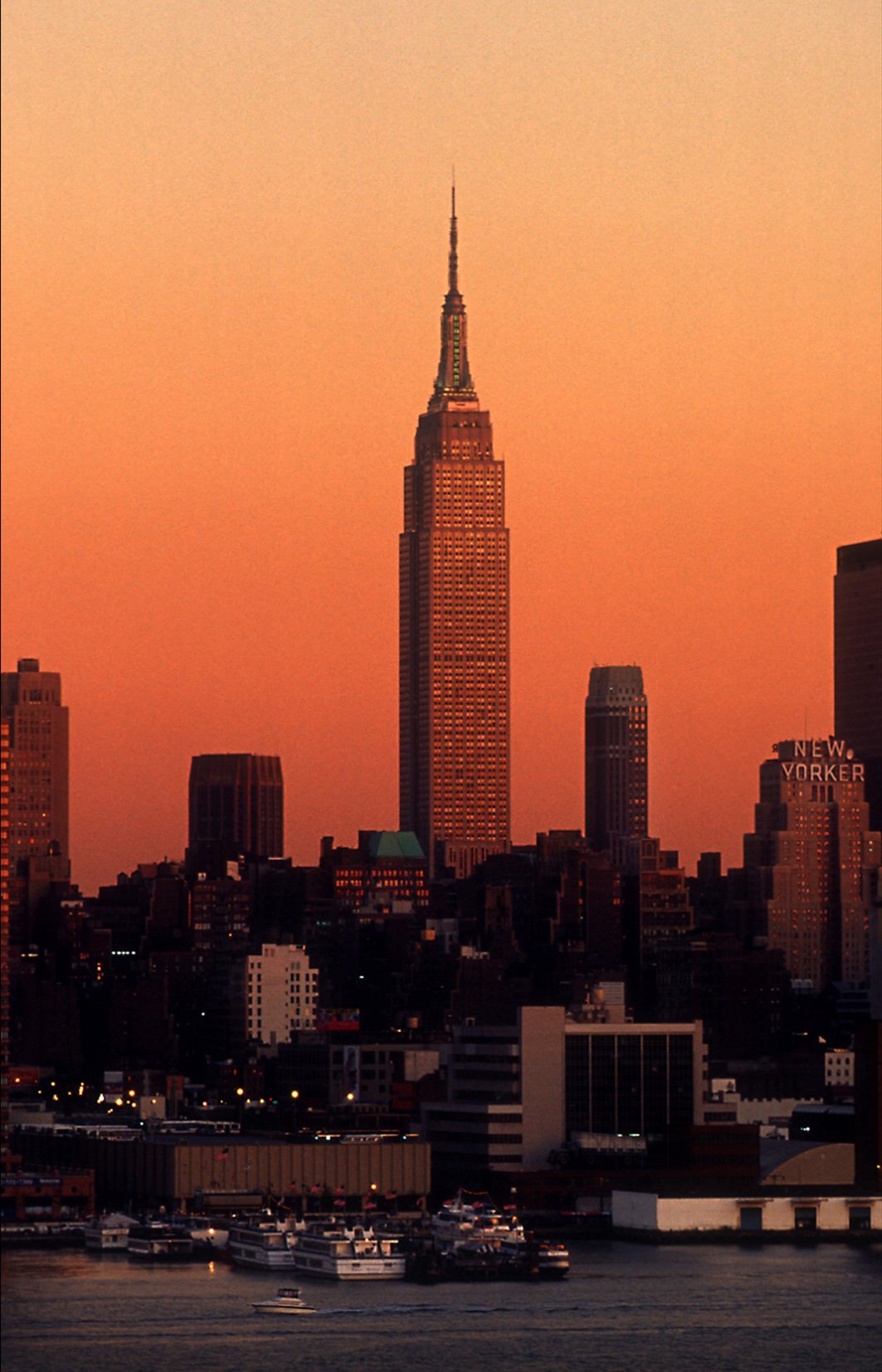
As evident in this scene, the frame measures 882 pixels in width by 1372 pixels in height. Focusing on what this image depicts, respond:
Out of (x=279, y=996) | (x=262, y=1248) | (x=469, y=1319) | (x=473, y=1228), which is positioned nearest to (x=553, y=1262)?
(x=473, y=1228)

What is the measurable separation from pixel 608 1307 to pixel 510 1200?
1614 centimetres

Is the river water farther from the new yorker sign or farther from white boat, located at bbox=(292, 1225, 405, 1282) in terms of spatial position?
the new yorker sign

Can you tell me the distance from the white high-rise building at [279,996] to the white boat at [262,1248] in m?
45.5

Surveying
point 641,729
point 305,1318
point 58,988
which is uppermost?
point 641,729

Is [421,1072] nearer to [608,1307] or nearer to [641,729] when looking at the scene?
[608,1307]

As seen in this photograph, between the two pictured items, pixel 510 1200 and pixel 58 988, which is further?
pixel 58 988

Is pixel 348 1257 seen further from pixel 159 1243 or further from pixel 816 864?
pixel 816 864

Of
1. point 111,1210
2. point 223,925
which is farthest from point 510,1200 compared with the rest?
point 223,925

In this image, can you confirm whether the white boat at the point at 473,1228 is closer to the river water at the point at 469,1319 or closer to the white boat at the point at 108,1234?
the river water at the point at 469,1319

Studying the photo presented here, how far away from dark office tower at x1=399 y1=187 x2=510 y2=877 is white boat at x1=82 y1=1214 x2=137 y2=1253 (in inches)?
4054

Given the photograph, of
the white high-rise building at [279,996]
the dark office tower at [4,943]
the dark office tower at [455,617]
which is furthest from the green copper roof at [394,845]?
the dark office tower at [4,943]

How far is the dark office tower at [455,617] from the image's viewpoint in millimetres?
162500

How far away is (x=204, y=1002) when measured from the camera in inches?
4198

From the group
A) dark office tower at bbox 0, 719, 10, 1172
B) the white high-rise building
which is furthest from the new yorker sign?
dark office tower at bbox 0, 719, 10, 1172
